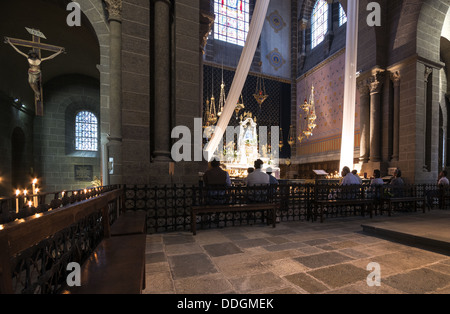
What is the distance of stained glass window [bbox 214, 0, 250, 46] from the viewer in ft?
47.1

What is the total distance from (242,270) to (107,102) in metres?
4.55

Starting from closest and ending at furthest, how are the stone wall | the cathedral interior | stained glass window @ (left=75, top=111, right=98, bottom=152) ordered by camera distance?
the cathedral interior, the stone wall, stained glass window @ (left=75, top=111, right=98, bottom=152)

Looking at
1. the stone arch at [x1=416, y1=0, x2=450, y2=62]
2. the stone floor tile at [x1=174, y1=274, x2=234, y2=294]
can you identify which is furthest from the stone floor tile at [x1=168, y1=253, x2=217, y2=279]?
the stone arch at [x1=416, y1=0, x2=450, y2=62]

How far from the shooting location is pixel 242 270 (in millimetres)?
2400

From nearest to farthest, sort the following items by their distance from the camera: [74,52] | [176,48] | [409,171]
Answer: [176,48]
[409,171]
[74,52]

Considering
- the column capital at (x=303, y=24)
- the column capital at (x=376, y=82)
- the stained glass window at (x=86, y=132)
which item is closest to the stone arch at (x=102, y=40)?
the stained glass window at (x=86, y=132)

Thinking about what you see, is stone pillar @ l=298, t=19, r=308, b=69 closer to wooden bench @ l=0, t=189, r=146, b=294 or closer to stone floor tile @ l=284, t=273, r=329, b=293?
stone floor tile @ l=284, t=273, r=329, b=293

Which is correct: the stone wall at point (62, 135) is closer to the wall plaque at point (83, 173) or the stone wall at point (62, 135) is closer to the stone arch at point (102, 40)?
the wall plaque at point (83, 173)

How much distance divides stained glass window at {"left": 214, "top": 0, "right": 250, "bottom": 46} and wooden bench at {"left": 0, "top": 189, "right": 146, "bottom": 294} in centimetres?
1519

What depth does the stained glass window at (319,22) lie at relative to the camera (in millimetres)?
14250

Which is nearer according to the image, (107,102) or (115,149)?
(115,149)

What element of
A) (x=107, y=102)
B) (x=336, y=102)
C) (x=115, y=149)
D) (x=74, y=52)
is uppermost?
(x=74, y=52)
